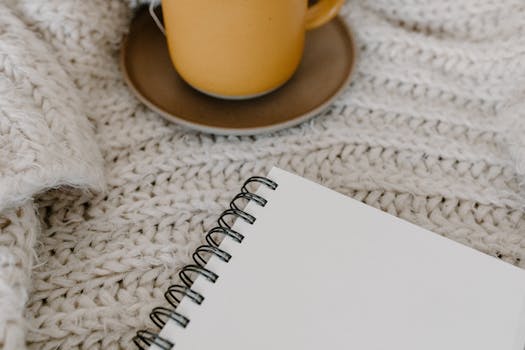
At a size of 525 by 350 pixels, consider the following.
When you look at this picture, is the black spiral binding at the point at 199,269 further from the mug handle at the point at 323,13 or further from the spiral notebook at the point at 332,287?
the mug handle at the point at 323,13

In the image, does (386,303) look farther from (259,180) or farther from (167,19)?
(167,19)

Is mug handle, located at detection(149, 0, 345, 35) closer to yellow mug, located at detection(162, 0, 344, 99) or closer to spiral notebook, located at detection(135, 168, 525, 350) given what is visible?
yellow mug, located at detection(162, 0, 344, 99)

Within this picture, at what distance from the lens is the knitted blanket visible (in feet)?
1.45

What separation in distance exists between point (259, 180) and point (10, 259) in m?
0.21

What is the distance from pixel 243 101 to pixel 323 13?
12 cm

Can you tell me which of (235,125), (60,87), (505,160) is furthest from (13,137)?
(505,160)

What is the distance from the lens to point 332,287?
44 cm

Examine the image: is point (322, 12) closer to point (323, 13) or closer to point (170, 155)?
point (323, 13)

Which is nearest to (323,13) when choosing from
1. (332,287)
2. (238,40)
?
(238,40)

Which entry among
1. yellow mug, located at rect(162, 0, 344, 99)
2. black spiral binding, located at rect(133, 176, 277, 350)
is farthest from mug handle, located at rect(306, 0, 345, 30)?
black spiral binding, located at rect(133, 176, 277, 350)

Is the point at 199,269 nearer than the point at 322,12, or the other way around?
the point at 199,269

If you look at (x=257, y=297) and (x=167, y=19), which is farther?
(x=167, y=19)

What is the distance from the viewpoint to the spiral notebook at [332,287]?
412 millimetres

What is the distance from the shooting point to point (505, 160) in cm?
54
